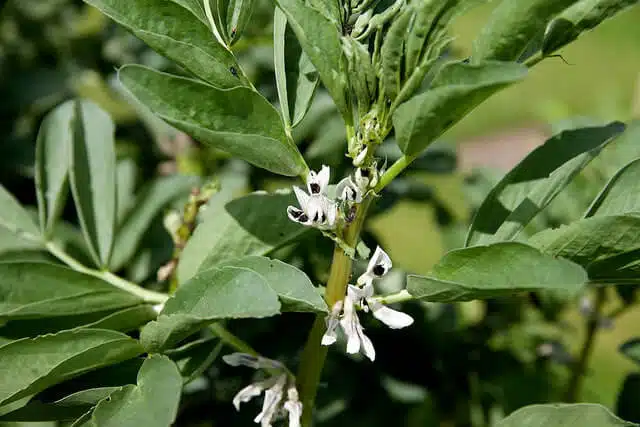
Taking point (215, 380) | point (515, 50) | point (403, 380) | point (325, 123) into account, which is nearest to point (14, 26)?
point (325, 123)

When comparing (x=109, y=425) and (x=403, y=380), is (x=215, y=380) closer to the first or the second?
(x=403, y=380)

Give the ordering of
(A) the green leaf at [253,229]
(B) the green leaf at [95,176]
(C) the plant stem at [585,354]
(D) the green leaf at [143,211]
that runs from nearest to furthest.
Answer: (A) the green leaf at [253,229] → (B) the green leaf at [95,176] → (D) the green leaf at [143,211] → (C) the plant stem at [585,354]

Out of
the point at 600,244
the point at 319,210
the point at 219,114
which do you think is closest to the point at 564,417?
the point at 600,244

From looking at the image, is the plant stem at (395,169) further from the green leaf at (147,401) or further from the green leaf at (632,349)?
the green leaf at (632,349)

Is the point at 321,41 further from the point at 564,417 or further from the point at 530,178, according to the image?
the point at 564,417

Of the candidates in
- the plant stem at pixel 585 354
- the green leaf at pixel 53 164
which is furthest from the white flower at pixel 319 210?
the plant stem at pixel 585 354

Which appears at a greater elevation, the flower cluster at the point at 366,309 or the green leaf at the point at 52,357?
the flower cluster at the point at 366,309
